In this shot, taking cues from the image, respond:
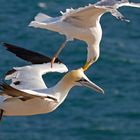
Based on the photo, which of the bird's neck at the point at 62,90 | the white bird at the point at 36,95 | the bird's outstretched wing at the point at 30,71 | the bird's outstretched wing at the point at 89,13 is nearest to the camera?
the white bird at the point at 36,95

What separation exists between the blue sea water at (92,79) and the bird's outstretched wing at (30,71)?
825 inches

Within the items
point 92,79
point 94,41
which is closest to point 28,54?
point 94,41

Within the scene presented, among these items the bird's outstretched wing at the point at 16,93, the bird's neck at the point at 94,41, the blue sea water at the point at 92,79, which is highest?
the bird's outstretched wing at the point at 16,93

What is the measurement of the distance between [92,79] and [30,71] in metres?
24.4

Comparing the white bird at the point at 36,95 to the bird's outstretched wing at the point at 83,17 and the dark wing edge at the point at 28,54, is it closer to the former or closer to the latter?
the dark wing edge at the point at 28,54

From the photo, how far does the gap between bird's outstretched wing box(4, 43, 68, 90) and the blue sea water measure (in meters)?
21.0

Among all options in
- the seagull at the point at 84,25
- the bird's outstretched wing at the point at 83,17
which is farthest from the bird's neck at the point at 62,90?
the bird's outstretched wing at the point at 83,17

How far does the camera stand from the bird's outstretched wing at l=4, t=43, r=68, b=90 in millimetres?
12625

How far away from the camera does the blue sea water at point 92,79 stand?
36.4 m

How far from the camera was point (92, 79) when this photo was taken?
1474 inches

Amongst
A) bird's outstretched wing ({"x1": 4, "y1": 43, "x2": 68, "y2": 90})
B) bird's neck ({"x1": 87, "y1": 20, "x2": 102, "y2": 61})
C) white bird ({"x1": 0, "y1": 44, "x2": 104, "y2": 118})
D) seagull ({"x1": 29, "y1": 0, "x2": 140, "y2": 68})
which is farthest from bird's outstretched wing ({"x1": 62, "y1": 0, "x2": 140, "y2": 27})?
white bird ({"x1": 0, "y1": 44, "x2": 104, "y2": 118})

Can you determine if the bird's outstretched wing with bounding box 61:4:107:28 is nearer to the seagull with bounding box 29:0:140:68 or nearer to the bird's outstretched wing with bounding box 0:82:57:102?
the seagull with bounding box 29:0:140:68

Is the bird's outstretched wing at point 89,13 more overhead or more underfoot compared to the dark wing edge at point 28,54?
more overhead

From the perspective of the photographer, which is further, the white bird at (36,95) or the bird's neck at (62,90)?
the bird's neck at (62,90)
